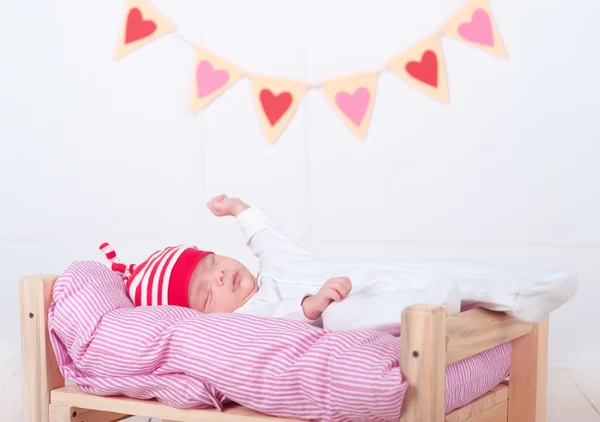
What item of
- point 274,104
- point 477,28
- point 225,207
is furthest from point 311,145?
point 225,207

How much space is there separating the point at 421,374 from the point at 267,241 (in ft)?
2.76

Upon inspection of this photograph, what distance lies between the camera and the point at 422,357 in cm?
107

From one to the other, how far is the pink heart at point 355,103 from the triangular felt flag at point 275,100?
5.1 inches

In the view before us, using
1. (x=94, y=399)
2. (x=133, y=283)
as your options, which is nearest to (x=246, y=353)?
(x=94, y=399)

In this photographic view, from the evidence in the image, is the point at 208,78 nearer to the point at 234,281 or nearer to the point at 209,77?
the point at 209,77

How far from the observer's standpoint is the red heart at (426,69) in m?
2.46

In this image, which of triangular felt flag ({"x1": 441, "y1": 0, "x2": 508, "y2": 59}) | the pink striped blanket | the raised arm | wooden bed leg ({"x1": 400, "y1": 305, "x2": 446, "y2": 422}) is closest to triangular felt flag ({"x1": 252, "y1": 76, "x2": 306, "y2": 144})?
triangular felt flag ({"x1": 441, "y1": 0, "x2": 508, "y2": 59})

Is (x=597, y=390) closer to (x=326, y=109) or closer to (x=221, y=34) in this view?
(x=326, y=109)

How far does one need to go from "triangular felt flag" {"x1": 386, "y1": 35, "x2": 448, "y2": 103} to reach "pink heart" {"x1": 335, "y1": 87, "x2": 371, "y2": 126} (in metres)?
0.13

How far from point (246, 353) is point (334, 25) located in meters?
1.61

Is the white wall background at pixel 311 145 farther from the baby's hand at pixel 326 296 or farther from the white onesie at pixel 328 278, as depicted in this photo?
the baby's hand at pixel 326 296

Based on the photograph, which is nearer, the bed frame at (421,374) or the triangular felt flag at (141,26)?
the bed frame at (421,374)

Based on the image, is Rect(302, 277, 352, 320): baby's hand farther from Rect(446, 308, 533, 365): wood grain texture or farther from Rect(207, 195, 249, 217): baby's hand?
Rect(207, 195, 249, 217): baby's hand

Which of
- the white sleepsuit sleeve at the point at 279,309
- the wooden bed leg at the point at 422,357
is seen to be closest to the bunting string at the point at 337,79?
the white sleepsuit sleeve at the point at 279,309
